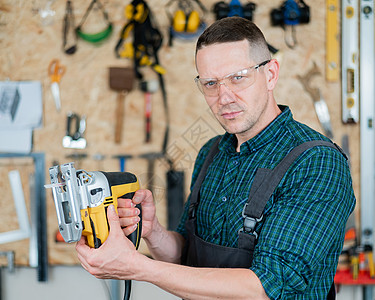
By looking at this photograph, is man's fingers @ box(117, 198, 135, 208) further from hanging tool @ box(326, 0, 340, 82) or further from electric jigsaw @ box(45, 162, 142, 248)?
hanging tool @ box(326, 0, 340, 82)

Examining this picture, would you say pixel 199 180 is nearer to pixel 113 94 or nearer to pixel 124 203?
pixel 124 203

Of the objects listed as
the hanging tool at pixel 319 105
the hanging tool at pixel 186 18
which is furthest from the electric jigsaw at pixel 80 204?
the hanging tool at pixel 319 105

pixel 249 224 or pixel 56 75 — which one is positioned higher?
pixel 56 75

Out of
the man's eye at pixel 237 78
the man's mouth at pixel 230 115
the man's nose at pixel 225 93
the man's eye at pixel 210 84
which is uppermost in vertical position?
the man's eye at pixel 237 78

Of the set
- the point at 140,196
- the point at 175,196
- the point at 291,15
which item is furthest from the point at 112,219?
the point at 291,15

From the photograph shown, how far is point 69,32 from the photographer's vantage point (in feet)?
7.14

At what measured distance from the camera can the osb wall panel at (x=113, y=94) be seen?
207 cm

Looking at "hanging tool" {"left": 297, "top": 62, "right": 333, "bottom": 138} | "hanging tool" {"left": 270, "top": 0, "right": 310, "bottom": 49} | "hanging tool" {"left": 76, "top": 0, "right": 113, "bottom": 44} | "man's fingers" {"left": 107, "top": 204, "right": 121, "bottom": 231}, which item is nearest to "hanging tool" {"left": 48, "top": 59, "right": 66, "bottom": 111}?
"hanging tool" {"left": 76, "top": 0, "right": 113, "bottom": 44}

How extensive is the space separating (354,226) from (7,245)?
5.96 feet

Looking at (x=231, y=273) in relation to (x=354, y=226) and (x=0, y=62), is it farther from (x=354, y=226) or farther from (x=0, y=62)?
(x=0, y=62)

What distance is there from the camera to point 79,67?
Result: 85.5 inches

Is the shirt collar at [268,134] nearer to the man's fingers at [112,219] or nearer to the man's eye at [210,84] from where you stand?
the man's eye at [210,84]

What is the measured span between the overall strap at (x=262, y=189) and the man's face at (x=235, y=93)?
0.16 metres

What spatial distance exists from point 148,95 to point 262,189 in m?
1.24
